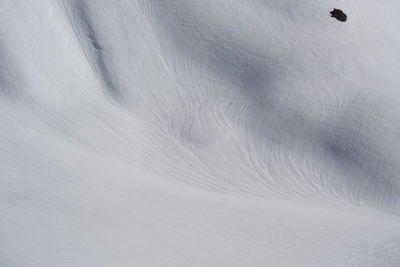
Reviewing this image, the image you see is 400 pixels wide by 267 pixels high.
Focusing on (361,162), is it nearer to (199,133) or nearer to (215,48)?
(199,133)

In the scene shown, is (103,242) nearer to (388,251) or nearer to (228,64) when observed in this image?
(388,251)

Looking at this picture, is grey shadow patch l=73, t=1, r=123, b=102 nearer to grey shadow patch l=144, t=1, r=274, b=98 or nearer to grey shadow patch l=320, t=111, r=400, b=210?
grey shadow patch l=144, t=1, r=274, b=98

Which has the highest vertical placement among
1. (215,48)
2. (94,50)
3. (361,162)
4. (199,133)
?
(215,48)

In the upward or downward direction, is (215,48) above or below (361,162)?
above

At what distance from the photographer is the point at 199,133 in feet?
45.0

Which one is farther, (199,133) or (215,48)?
(215,48)

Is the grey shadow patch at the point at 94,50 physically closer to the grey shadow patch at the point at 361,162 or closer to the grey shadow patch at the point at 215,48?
the grey shadow patch at the point at 215,48

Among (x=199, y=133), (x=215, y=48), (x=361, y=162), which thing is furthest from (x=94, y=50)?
(x=361, y=162)

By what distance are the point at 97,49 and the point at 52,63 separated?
1.66 m

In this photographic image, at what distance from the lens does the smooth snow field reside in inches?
397

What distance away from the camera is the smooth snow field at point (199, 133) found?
1009cm

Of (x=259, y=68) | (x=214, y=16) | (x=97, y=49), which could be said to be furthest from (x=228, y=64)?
(x=97, y=49)

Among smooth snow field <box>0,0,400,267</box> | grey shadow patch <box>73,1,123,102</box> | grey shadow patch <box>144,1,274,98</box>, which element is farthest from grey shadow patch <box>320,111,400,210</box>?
grey shadow patch <box>73,1,123,102</box>

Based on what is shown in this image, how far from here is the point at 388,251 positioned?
33.2 ft
